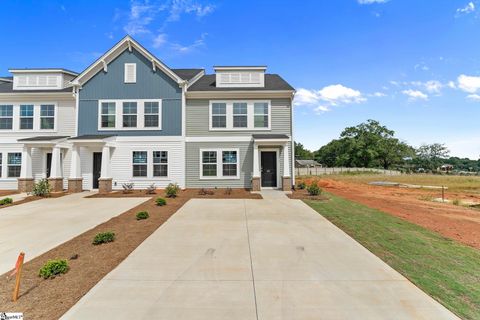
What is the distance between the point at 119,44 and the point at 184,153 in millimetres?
8312

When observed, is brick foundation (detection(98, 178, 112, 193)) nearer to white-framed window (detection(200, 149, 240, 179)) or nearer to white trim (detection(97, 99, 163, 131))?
white trim (detection(97, 99, 163, 131))

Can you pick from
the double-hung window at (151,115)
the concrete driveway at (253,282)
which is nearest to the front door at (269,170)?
the double-hung window at (151,115)

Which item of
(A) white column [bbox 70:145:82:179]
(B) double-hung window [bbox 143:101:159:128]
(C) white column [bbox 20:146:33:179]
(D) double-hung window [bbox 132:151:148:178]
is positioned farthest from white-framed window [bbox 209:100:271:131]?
(C) white column [bbox 20:146:33:179]

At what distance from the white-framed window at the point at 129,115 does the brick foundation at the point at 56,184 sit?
17.4 feet

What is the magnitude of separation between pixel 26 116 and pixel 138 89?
8.30 m

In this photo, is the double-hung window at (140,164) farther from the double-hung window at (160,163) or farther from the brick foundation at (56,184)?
the brick foundation at (56,184)

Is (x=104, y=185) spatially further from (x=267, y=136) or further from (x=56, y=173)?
(x=267, y=136)

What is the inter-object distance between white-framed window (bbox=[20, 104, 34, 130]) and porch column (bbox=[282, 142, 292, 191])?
57.7 ft

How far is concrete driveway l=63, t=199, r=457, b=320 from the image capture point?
3.42 metres

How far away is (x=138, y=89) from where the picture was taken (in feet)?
52.6

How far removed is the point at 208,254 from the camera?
17.9 feet

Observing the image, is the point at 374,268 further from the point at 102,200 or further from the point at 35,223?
the point at 102,200

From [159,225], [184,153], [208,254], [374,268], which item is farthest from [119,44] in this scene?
[374,268]

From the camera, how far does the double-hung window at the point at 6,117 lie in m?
16.7
